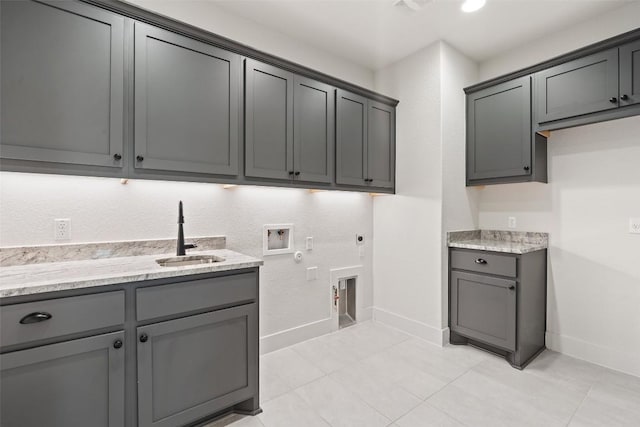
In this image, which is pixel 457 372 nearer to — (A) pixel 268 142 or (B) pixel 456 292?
(B) pixel 456 292

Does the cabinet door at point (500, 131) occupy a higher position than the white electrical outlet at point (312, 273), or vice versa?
the cabinet door at point (500, 131)

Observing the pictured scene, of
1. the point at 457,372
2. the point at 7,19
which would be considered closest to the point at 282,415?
the point at 457,372

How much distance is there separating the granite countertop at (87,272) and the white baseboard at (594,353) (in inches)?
111

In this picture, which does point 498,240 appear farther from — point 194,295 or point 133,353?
point 133,353

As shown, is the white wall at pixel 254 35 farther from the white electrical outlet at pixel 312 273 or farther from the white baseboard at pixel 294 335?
the white baseboard at pixel 294 335

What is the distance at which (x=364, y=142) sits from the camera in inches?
117

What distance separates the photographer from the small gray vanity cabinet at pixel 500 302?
2.44 metres

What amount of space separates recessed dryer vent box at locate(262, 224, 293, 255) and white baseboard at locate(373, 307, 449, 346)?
1363mm

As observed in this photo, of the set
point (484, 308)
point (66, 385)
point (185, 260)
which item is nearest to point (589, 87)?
point (484, 308)

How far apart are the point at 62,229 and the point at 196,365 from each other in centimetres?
115

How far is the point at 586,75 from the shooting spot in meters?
2.32

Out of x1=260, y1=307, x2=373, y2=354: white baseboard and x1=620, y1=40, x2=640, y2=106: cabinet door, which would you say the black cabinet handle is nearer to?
x1=260, y1=307, x2=373, y2=354: white baseboard

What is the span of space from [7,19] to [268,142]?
1461 millimetres

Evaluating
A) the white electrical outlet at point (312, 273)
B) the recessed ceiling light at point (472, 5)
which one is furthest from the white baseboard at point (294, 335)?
the recessed ceiling light at point (472, 5)
